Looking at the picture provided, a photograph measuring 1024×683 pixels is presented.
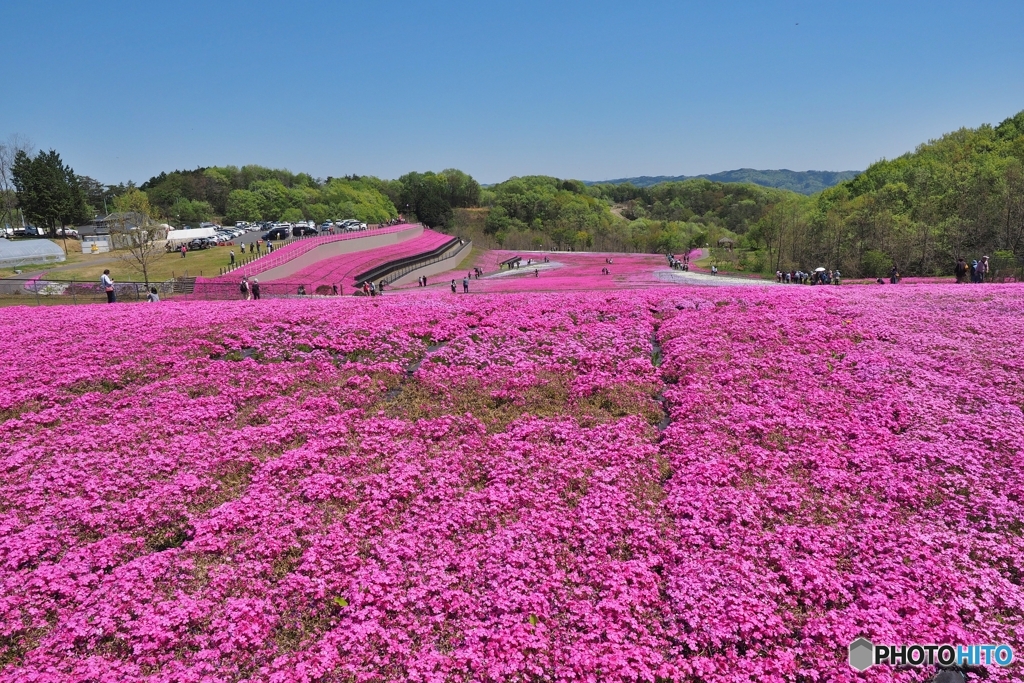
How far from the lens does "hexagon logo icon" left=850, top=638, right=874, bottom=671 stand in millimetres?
5926

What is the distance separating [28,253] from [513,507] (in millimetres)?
73543

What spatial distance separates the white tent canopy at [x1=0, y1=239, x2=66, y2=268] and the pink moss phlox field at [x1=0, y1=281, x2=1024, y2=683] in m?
56.4

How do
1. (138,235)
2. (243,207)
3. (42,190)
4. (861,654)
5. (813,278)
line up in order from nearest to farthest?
1. (861,654)
2. (138,235)
3. (813,278)
4. (42,190)
5. (243,207)

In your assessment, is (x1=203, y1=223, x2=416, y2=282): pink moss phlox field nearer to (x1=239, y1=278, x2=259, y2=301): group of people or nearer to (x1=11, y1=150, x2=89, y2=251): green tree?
(x1=239, y1=278, x2=259, y2=301): group of people

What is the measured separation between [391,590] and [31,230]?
105m

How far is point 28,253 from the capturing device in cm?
5856

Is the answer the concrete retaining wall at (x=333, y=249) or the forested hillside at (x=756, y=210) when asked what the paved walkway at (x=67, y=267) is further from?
the forested hillside at (x=756, y=210)

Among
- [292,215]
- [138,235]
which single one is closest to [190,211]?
[292,215]

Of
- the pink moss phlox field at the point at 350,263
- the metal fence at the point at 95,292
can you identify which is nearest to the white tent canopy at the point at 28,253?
the pink moss phlox field at the point at 350,263

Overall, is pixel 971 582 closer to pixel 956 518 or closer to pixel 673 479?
pixel 956 518

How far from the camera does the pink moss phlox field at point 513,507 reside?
632cm

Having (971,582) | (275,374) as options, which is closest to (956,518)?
(971,582)

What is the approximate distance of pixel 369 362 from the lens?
15.5 meters

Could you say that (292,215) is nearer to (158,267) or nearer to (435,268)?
(435,268)
